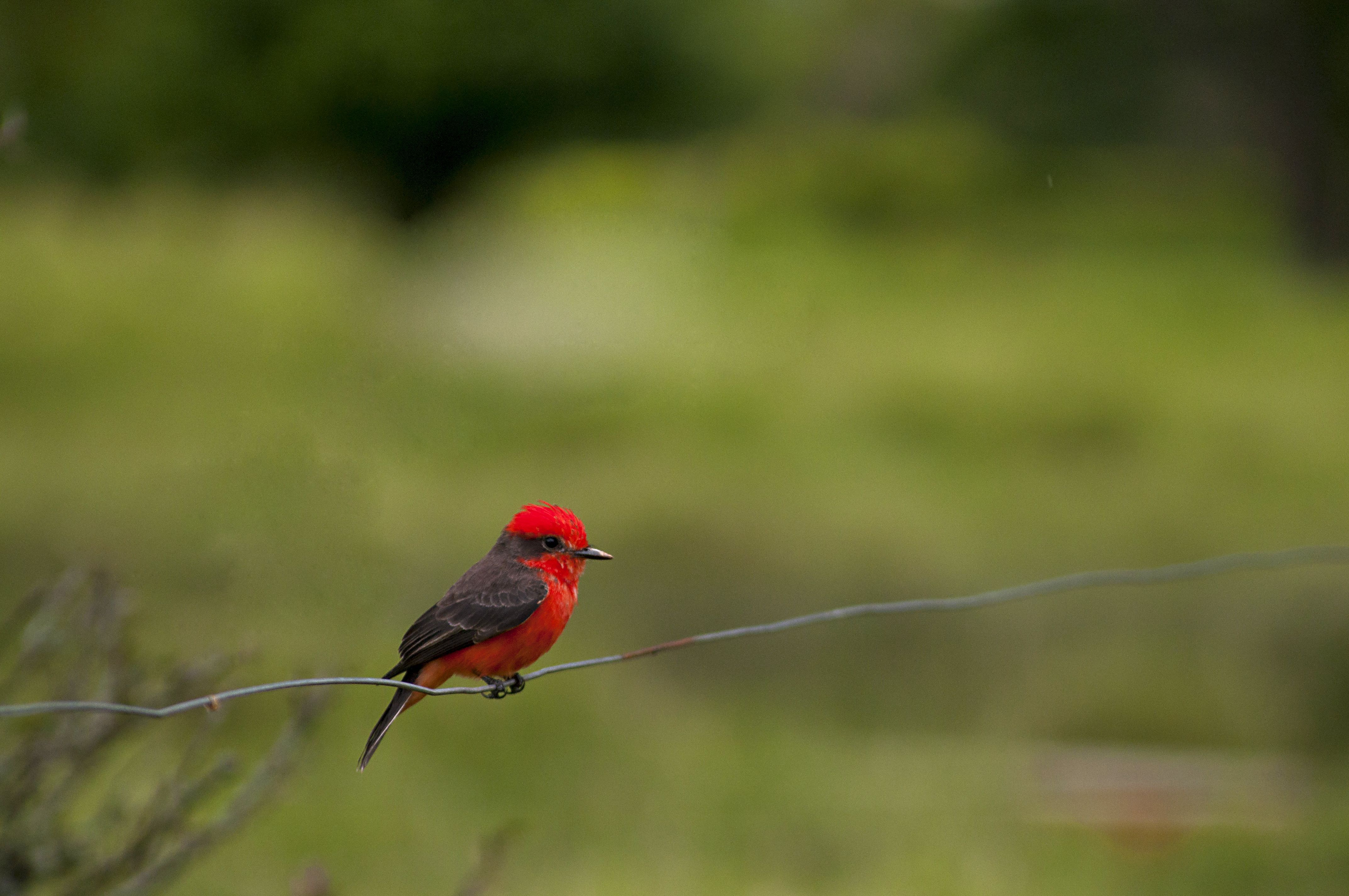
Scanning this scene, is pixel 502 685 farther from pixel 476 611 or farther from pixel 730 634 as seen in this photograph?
pixel 730 634

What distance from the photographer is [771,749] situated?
5.21m

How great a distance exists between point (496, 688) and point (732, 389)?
7.20 meters

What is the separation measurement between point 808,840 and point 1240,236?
7.37 m

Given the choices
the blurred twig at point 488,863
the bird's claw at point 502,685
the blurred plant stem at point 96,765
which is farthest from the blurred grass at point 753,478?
the bird's claw at point 502,685

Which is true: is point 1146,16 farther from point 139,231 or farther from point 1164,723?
point 139,231

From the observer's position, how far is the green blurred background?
15.4 ft

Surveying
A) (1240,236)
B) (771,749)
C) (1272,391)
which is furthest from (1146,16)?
(771,749)

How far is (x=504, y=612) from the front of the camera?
0.72m

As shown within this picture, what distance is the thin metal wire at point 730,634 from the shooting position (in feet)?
2.30

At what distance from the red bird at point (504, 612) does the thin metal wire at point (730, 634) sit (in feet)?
0.06

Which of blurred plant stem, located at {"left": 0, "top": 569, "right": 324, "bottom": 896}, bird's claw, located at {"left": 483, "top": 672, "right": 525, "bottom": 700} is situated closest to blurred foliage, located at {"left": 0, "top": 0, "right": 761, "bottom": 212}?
blurred plant stem, located at {"left": 0, "top": 569, "right": 324, "bottom": 896}

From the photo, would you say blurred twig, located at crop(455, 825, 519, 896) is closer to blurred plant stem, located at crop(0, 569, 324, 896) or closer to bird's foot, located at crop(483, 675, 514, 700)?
blurred plant stem, located at crop(0, 569, 324, 896)

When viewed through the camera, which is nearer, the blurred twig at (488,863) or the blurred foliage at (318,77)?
the blurred twig at (488,863)

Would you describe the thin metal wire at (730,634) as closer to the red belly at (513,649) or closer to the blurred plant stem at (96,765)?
the red belly at (513,649)
